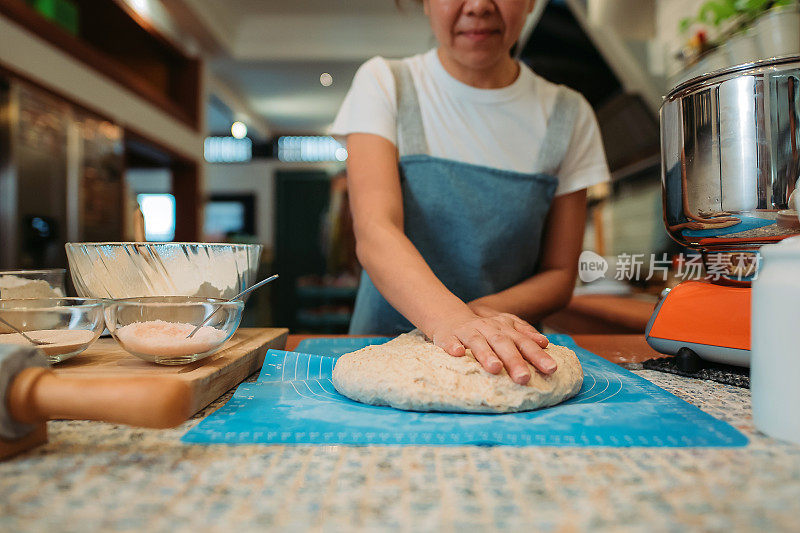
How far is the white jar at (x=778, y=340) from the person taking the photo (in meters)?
0.43

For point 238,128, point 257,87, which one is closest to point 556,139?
point 257,87

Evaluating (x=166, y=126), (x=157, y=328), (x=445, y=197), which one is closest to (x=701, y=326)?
(x=445, y=197)

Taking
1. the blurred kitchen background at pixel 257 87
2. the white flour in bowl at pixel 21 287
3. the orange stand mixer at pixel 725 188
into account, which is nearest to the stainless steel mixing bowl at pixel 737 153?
the orange stand mixer at pixel 725 188

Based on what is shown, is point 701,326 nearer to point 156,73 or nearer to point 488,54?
point 488,54

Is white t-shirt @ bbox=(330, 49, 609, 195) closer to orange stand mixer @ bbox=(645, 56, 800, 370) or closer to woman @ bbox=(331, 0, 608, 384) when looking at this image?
woman @ bbox=(331, 0, 608, 384)

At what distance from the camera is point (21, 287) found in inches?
32.3

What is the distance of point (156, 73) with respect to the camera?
4.92 meters

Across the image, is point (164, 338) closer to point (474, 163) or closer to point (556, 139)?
point (474, 163)

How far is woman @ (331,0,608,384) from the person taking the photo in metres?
1.06

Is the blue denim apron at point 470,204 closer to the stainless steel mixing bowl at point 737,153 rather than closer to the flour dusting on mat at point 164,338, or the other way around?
the stainless steel mixing bowl at point 737,153

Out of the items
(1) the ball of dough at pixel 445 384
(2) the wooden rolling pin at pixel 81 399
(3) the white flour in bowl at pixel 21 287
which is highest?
(3) the white flour in bowl at pixel 21 287

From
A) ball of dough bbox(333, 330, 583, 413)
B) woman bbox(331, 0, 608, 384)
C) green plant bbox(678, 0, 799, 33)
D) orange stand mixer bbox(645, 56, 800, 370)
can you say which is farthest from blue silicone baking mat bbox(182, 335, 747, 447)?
green plant bbox(678, 0, 799, 33)

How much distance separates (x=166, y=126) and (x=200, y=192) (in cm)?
85

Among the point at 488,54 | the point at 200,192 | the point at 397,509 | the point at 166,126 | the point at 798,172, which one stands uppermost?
the point at 166,126
